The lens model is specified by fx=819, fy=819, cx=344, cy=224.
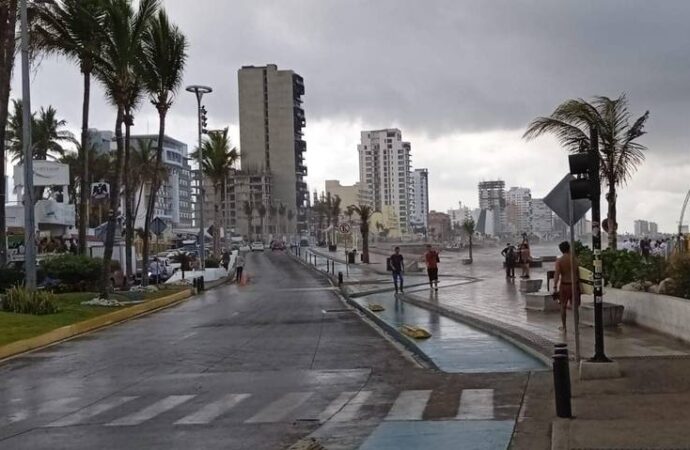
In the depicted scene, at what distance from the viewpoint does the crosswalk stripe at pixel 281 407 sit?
924 centimetres

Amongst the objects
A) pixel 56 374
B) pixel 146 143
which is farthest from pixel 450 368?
pixel 146 143

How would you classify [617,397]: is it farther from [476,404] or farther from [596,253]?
[596,253]

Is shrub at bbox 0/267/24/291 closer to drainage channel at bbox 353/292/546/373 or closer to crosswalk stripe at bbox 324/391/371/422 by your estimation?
drainage channel at bbox 353/292/546/373

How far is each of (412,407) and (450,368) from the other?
286 cm

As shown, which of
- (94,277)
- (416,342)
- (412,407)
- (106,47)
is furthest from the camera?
(94,277)

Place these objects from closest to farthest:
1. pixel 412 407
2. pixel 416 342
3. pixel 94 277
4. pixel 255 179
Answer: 1. pixel 412 407
2. pixel 416 342
3. pixel 94 277
4. pixel 255 179

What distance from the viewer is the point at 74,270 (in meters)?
30.2

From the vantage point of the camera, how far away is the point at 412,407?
960 cm

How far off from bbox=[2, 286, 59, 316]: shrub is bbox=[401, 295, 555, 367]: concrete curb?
10.5 metres

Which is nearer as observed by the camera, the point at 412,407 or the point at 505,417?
the point at 505,417

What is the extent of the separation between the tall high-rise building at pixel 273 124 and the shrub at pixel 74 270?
134 meters

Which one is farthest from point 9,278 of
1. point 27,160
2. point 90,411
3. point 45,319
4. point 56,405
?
point 90,411

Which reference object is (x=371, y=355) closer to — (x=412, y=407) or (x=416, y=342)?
(x=416, y=342)

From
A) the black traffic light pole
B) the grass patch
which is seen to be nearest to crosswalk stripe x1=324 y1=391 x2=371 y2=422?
the black traffic light pole
